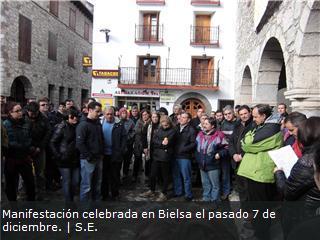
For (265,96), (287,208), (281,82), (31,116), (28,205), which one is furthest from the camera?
(281,82)

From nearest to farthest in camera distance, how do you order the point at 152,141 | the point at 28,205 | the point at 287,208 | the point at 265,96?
the point at 287,208
the point at 28,205
the point at 152,141
the point at 265,96

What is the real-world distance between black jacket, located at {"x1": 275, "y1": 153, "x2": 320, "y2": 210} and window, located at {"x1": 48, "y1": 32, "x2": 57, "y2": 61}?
54.6ft

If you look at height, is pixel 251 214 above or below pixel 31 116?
below

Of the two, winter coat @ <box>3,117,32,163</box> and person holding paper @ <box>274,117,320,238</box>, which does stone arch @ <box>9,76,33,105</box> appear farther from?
person holding paper @ <box>274,117,320,238</box>

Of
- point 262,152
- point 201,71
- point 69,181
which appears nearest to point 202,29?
point 201,71

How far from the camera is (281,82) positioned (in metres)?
10.6

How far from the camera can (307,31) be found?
4062mm

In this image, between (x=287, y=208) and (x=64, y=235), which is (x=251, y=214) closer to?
(x=287, y=208)

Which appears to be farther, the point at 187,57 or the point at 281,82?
the point at 187,57

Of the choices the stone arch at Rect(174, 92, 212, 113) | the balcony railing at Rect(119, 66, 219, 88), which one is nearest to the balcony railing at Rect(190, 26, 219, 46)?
the balcony railing at Rect(119, 66, 219, 88)

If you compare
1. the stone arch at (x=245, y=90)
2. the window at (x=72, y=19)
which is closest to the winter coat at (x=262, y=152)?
the stone arch at (x=245, y=90)

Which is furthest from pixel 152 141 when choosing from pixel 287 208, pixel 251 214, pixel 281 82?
pixel 281 82

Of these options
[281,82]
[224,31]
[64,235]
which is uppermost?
[224,31]

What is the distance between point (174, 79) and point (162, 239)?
50.7ft
